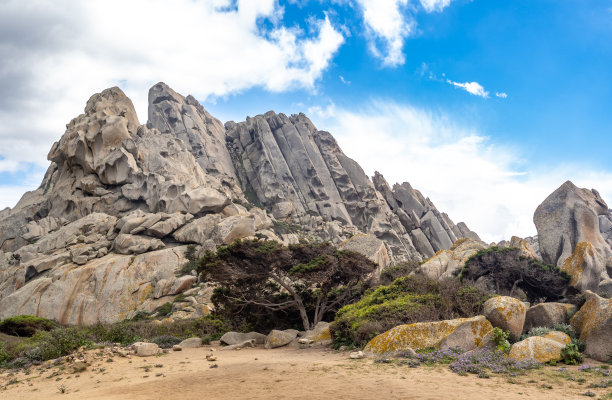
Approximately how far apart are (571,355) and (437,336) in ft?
12.7

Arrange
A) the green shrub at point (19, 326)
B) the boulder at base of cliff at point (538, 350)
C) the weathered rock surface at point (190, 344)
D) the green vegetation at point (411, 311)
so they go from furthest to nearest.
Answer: the green shrub at point (19, 326), the weathered rock surface at point (190, 344), the green vegetation at point (411, 311), the boulder at base of cliff at point (538, 350)

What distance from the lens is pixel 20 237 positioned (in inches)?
2130

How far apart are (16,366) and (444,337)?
1735 centimetres

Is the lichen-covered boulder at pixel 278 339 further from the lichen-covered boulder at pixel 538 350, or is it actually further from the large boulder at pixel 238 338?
the lichen-covered boulder at pixel 538 350

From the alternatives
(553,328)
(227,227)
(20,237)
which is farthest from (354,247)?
(20,237)

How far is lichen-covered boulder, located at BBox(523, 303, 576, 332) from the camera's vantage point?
14.5 metres

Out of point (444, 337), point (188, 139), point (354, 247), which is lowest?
point (444, 337)

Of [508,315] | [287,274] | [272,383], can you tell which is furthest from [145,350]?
[508,315]

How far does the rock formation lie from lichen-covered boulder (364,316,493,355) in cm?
2038

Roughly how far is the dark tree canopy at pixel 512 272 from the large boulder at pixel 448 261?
1391 mm

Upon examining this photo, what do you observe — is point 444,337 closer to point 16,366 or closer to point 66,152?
point 16,366

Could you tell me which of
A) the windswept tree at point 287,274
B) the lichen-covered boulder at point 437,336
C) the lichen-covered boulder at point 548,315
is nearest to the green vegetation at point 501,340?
the lichen-covered boulder at point 437,336

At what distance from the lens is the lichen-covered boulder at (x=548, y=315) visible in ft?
47.5

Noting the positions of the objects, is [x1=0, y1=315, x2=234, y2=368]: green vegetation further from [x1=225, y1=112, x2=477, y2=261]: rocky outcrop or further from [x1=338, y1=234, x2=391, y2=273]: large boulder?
[x1=225, y1=112, x2=477, y2=261]: rocky outcrop
